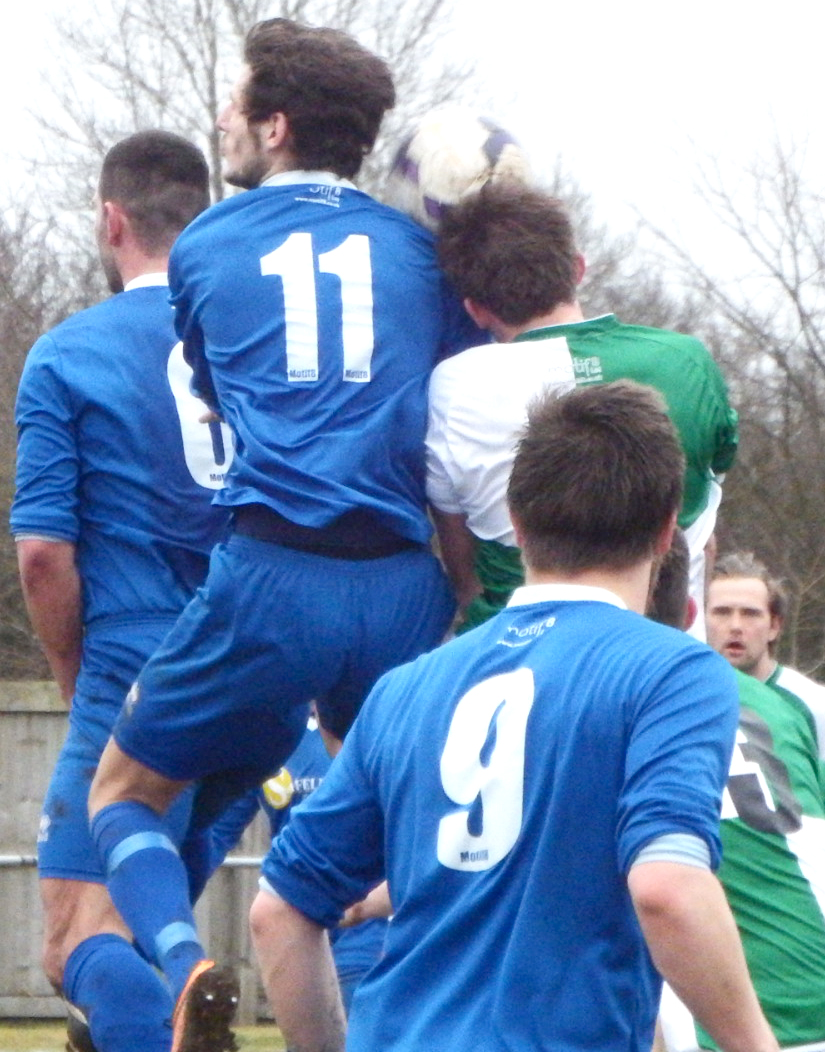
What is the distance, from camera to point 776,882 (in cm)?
443

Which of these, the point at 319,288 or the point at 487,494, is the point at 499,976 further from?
the point at 319,288

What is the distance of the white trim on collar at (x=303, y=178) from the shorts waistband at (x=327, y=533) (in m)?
0.71

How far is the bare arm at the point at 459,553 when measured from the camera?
372 centimetres

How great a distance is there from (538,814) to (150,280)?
2.62 metres

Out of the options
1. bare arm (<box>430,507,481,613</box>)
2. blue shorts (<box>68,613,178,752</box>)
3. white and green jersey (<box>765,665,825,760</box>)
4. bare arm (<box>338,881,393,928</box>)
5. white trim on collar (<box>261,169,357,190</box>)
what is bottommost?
white and green jersey (<box>765,665,825,760</box>)

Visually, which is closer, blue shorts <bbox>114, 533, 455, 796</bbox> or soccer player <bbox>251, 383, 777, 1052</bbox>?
soccer player <bbox>251, 383, 777, 1052</bbox>

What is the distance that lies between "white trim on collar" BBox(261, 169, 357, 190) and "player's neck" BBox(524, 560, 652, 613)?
1.53 metres

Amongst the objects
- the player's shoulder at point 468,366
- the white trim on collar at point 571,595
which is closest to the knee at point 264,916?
the white trim on collar at point 571,595

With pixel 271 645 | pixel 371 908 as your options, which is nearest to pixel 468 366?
pixel 271 645

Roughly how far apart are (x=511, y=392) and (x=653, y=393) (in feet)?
2.97

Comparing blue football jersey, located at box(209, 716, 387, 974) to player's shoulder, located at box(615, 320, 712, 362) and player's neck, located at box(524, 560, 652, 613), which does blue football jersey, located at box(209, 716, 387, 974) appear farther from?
player's neck, located at box(524, 560, 652, 613)

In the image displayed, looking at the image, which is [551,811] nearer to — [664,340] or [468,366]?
[468,366]

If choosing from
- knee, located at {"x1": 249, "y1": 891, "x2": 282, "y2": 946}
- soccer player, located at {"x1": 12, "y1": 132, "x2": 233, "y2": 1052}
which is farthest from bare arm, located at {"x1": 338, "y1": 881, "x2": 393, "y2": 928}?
soccer player, located at {"x1": 12, "y1": 132, "x2": 233, "y2": 1052}

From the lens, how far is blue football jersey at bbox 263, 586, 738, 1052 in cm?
226
